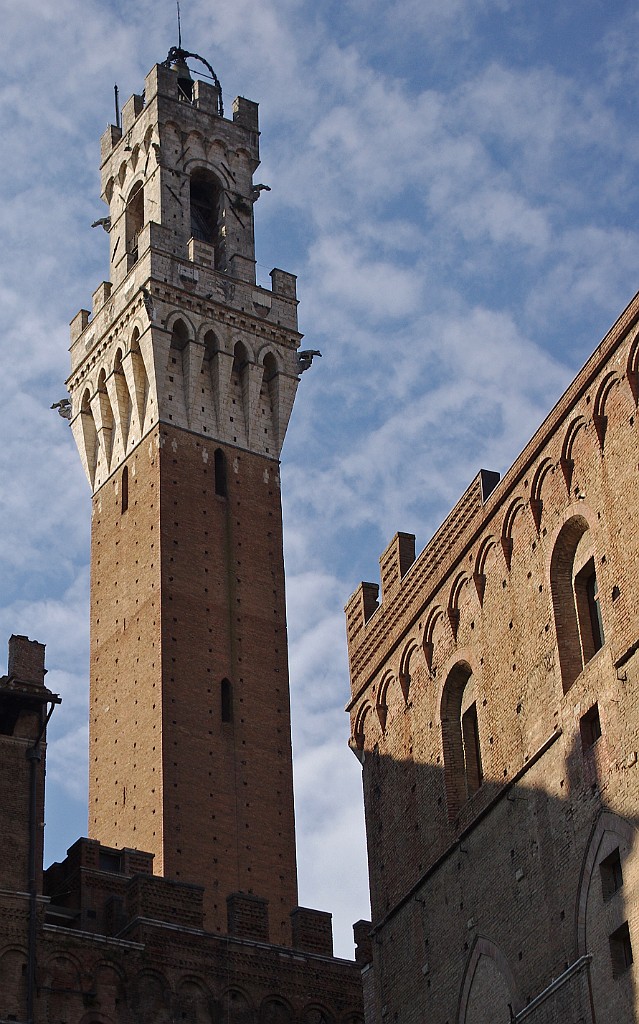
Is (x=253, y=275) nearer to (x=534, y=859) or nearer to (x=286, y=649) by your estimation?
(x=286, y=649)

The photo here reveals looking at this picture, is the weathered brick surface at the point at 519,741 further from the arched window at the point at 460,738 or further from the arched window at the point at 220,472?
the arched window at the point at 220,472

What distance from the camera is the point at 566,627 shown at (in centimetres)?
2770

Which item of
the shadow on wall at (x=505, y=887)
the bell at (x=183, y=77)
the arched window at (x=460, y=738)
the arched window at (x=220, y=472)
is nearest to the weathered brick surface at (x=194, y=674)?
the arched window at (x=220, y=472)

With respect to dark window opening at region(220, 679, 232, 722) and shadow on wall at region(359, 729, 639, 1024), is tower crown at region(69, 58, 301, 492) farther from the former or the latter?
shadow on wall at region(359, 729, 639, 1024)

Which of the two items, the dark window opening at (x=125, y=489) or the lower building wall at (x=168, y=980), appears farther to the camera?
the dark window opening at (x=125, y=489)

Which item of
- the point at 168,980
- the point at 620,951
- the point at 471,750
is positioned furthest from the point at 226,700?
the point at 620,951

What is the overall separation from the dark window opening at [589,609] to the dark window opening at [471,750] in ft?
11.3

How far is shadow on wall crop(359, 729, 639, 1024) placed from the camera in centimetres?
2492

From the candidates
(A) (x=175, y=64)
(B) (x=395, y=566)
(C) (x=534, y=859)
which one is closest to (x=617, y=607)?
(C) (x=534, y=859)

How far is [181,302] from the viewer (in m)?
59.5

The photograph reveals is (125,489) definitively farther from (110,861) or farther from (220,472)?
(110,861)

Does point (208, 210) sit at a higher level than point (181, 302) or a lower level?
higher

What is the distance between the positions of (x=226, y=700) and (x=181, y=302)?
1303 cm

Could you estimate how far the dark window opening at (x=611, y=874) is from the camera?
81.6ft
